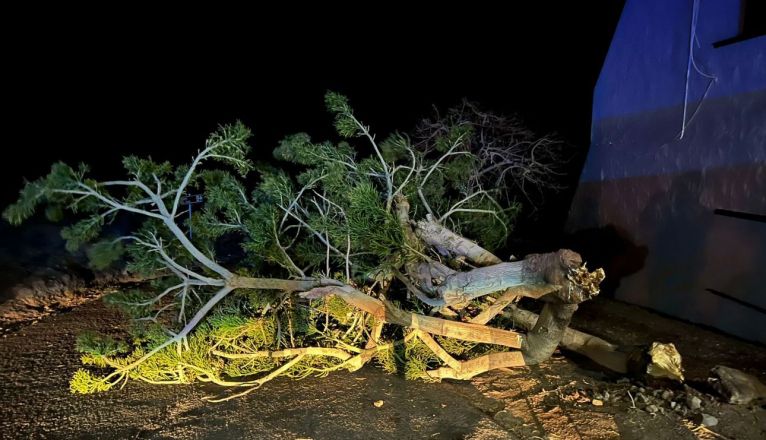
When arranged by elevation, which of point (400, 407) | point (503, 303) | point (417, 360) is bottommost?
point (400, 407)

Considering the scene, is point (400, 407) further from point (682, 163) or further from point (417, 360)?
point (682, 163)

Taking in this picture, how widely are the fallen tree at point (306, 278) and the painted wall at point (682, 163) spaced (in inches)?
84.4

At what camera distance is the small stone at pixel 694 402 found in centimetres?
348

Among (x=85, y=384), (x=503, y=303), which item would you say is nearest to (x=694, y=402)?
(x=503, y=303)

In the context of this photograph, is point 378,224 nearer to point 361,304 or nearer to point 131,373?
point 361,304

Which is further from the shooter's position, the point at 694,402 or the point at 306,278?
the point at 306,278

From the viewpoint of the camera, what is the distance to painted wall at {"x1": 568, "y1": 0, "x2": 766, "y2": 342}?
4785 mm

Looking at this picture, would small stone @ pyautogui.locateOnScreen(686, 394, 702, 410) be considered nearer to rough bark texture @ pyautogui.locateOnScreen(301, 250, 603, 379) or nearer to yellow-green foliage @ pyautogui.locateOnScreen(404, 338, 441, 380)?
rough bark texture @ pyautogui.locateOnScreen(301, 250, 603, 379)

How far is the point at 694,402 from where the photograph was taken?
3.49m

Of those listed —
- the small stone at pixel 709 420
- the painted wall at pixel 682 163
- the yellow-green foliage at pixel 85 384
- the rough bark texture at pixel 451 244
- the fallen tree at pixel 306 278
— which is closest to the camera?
the small stone at pixel 709 420

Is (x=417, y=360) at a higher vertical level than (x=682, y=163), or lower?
lower

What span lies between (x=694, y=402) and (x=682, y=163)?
314cm

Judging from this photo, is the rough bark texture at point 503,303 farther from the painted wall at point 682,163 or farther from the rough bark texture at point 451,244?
the painted wall at point 682,163

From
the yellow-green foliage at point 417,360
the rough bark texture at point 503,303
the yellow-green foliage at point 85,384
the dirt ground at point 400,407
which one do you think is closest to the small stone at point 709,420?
the dirt ground at point 400,407
